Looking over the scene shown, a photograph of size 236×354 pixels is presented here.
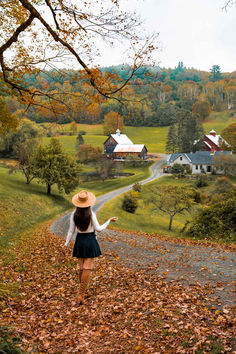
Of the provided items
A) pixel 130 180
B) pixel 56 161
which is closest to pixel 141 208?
pixel 56 161

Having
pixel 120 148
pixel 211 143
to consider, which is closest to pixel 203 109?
pixel 211 143

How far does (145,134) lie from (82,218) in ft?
386

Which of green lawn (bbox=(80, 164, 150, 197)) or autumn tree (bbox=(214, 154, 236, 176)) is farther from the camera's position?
autumn tree (bbox=(214, 154, 236, 176))

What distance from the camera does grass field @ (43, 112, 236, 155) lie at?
342 feet

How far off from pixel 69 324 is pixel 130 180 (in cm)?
6432

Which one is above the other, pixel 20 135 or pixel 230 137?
pixel 230 137

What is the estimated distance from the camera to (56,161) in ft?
147

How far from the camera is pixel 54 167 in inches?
1730

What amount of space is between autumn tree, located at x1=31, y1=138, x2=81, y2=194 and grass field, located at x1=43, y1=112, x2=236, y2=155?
162 ft

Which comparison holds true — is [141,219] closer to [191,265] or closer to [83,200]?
[191,265]

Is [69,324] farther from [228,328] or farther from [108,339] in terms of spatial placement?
[228,328]

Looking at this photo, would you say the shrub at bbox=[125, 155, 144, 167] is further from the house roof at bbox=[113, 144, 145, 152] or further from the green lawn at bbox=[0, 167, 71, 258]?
the green lawn at bbox=[0, 167, 71, 258]

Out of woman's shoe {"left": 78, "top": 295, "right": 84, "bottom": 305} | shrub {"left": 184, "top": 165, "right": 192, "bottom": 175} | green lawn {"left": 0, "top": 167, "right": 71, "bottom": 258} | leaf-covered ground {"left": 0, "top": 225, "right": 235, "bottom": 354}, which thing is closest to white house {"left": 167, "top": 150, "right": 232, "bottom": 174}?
shrub {"left": 184, "top": 165, "right": 192, "bottom": 175}

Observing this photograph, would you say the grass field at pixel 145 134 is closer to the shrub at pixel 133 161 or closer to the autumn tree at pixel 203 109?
the autumn tree at pixel 203 109
